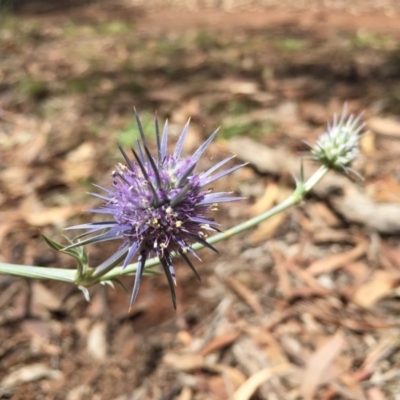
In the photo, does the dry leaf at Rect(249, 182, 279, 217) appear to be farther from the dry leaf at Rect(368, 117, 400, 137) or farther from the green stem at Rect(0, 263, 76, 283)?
the green stem at Rect(0, 263, 76, 283)

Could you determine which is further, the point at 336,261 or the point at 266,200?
the point at 266,200

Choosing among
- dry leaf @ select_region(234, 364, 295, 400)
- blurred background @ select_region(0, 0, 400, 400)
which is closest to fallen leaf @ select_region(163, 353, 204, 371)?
blurred background @ select_region(0, 0, 400, 400)

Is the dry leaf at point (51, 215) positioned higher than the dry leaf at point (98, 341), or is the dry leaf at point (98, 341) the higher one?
the dry leaf at point (51, 215)

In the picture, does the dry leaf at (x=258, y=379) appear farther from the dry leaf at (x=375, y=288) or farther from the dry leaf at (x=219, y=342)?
the dry leaf at (x=375, y=288)

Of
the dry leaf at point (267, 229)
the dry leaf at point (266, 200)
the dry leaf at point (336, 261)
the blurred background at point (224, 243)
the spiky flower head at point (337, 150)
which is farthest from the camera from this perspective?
the dry leaf at point (266, 200)

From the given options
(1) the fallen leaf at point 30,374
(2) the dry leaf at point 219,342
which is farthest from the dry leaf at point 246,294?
(1) the fallen leaf at point 30,374

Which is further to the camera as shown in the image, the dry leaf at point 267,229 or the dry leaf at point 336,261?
the dry leaf at point 267,229

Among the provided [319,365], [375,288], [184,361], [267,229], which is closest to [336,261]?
[375,288]

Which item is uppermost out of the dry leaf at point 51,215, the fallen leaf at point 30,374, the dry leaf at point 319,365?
the dry leaf at point 51,215

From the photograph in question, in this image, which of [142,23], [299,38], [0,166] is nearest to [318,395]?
[0,166]

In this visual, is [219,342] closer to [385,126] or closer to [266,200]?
[266,200]
